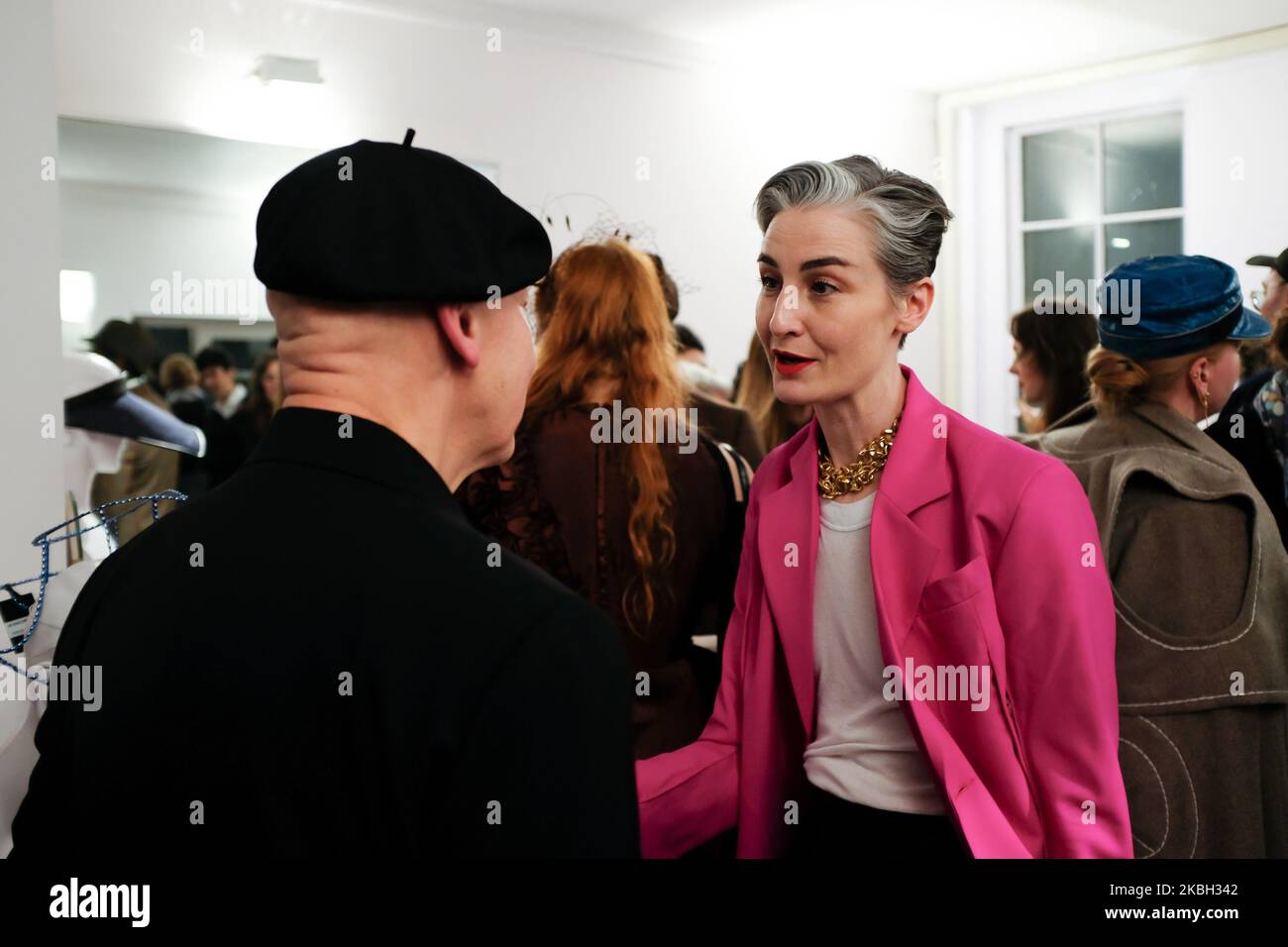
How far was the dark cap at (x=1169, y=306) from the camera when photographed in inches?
73.8

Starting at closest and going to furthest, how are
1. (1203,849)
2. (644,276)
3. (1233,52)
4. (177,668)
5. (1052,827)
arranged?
(177,668), (1052,827), (1203,849), (644,276), (1233,52)

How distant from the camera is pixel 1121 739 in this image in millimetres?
1813

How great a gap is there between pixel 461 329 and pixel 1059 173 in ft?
21.4

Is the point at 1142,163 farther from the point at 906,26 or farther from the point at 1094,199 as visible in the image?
the point at 906,26


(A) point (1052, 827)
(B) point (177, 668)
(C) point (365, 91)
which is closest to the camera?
(B) point (177, 668)

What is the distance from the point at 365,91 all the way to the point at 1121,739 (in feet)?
12.9

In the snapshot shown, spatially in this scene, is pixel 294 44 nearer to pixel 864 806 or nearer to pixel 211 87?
pixel 211 87

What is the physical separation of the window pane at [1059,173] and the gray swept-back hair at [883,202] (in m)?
5.59
